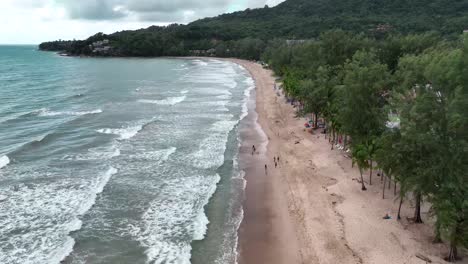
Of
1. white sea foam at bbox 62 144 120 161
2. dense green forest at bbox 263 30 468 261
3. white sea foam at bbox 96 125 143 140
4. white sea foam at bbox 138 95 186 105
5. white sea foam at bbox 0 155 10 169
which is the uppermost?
dense green forest at bbox 263 30 468 261

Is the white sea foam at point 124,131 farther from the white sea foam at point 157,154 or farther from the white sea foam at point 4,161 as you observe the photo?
the white sea foam at point 4,161

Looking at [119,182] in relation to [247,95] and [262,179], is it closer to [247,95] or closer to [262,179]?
[262,179]

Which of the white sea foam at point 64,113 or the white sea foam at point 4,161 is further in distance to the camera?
the white sea foam at point 64,113

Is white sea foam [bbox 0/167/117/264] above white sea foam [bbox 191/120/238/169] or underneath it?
underneath

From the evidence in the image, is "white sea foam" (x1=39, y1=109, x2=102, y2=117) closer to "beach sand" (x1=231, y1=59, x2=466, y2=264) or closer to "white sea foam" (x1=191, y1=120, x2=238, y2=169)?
"white sea foam" (x1=191, y1=120, x2=238, y2=169)

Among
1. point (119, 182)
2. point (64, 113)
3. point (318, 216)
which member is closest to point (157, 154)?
point (119, 182)

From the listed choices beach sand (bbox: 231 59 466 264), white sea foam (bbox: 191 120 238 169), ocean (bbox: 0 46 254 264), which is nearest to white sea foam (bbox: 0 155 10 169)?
ocean (bbox: 0 46 254 264)

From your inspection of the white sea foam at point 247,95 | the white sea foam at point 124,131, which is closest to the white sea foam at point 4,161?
the white sea foam at point 124,131
